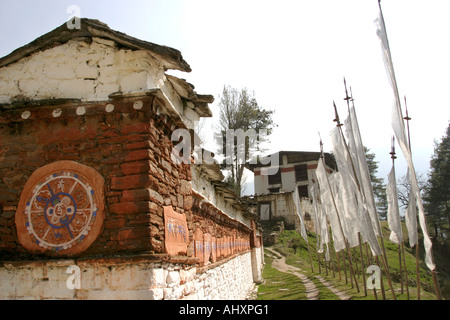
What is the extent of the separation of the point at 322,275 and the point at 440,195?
68.3 ft

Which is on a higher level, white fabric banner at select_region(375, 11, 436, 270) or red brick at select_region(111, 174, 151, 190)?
white fabric banner at select_region(375, 11, 436, 270)

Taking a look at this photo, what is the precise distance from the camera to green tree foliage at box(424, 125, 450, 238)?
103ft

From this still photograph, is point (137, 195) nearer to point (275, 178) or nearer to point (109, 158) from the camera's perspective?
point (109, 158)

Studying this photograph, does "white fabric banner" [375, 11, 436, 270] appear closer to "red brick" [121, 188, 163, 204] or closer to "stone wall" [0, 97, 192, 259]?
"stone wall" [0, 97, 192, 259]

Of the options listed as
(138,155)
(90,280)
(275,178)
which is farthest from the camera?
(275,178)

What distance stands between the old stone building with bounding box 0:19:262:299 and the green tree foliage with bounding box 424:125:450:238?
111 ft

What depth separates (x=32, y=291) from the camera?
355 cm

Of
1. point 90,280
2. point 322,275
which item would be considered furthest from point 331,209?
point 90,280

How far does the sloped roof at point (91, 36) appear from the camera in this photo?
392 centimetres

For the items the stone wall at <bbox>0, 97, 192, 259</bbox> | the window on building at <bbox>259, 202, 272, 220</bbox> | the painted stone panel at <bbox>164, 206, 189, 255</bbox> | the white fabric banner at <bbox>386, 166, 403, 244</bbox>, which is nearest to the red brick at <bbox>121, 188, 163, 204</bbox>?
the stone wall at <bbox>0, 97, 192, 259</bbox>

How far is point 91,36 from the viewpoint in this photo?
4078 millimetres

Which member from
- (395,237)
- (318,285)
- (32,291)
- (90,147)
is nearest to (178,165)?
(90,147)
